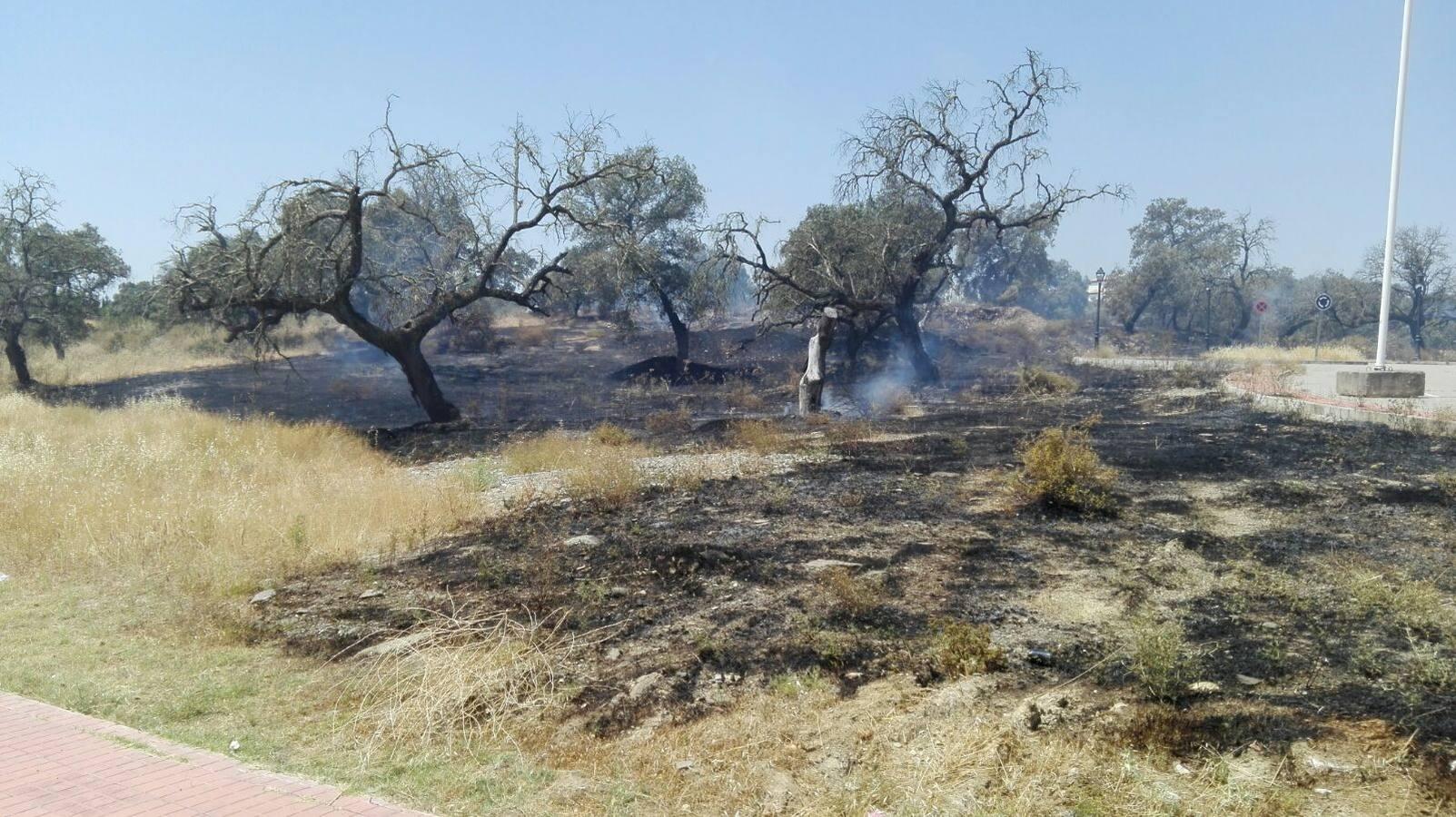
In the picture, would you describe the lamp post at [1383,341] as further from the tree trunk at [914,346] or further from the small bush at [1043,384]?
the tree trunk at [914,346]

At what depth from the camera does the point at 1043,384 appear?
23.3 m

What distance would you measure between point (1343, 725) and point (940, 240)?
23492 millimetres

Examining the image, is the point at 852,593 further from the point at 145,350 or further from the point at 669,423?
the point at 145,350

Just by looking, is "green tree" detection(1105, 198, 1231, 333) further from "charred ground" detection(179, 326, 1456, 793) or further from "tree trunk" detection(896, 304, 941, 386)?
"charred ground" detection(179, 326, 1456, 793)

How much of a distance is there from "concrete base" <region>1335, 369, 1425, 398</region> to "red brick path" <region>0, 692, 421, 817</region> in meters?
18.0

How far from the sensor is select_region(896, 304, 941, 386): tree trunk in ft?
90.2

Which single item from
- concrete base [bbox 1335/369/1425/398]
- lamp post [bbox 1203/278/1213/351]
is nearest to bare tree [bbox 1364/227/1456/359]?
lamp post [bbox 1203/278/1213/351]

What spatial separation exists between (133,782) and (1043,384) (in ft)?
72.0

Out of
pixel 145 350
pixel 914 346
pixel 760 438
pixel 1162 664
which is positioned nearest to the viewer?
pixel 1162 664

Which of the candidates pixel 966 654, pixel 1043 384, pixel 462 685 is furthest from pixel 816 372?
pixel 462 685

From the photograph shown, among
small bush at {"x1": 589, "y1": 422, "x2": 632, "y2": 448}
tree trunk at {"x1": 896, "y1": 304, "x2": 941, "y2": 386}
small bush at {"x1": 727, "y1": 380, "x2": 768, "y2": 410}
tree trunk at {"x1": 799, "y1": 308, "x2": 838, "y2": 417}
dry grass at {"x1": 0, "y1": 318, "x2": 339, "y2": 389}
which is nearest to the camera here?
small bush at {"x1": 589, "y1": 422, "x2": 632, "y2": 448}

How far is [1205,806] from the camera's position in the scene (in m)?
3.48

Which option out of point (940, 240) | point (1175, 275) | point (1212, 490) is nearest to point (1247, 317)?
point (1175, 275)

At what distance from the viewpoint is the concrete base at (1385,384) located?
16500 mm
